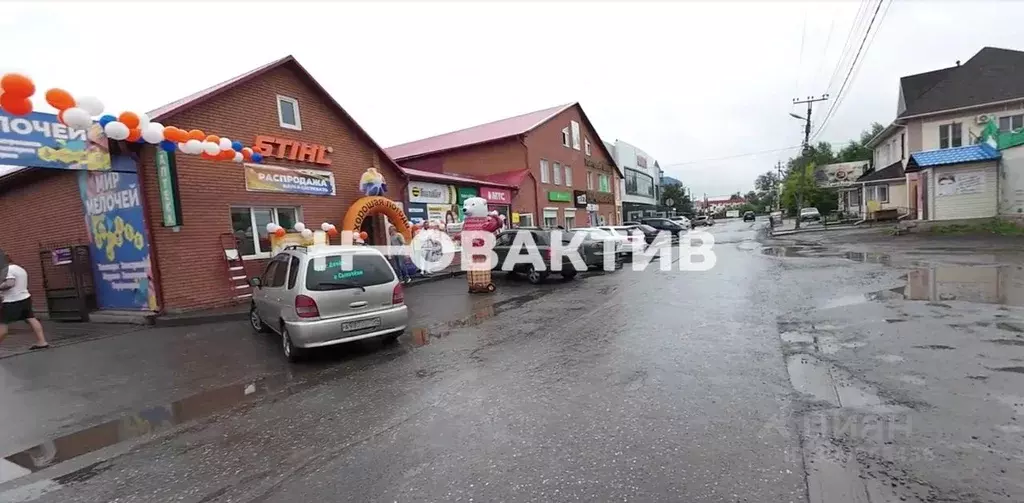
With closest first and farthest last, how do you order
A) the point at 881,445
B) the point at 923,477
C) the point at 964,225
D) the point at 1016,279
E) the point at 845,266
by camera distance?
the point at 923,477 → the point at 881,445 → the point at 1016,279 → the point at 845,266 → the point at 964,225

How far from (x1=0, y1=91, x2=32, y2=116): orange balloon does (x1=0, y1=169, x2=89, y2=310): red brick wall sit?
590 centimetres

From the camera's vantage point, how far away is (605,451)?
352 centimetres

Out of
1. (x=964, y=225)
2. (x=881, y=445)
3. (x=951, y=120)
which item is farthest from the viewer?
(x=951, y=120)

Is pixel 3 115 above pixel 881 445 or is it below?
above

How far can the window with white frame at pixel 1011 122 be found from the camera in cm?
2548

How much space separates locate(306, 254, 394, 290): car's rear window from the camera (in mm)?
6488

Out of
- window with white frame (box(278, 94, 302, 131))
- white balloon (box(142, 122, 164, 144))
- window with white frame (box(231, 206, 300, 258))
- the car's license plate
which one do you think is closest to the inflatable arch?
window with white frame (box(231, 206, 300, 258))

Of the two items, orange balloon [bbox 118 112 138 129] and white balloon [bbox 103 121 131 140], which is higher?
orange balloon [bbox 118 112 138 129]

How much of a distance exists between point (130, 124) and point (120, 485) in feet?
22.7

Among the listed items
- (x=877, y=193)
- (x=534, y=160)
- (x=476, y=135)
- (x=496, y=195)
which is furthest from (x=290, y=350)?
(x=877, y=193)

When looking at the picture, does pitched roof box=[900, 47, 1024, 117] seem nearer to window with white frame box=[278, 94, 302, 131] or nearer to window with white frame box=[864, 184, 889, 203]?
window with white frame box=[864, 184, 889, 203]

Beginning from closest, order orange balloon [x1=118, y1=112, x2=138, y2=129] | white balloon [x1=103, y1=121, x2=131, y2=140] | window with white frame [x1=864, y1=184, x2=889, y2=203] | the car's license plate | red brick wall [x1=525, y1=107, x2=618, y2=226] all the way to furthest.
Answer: the car's license plate → white balloon [x1=103, y1=121, x2=131, y2=140] → orange balloon [x1=118, y1=112, x2=138, y2=129] → red brick wall [x1=525, y1=107, x2=618, y2=226] → window with white frame [x1=864, y1=184, x2=889, y2=203]

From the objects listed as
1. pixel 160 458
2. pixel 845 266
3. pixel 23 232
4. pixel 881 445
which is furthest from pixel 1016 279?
pixel 23 232

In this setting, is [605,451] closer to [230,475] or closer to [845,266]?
[230,475]
